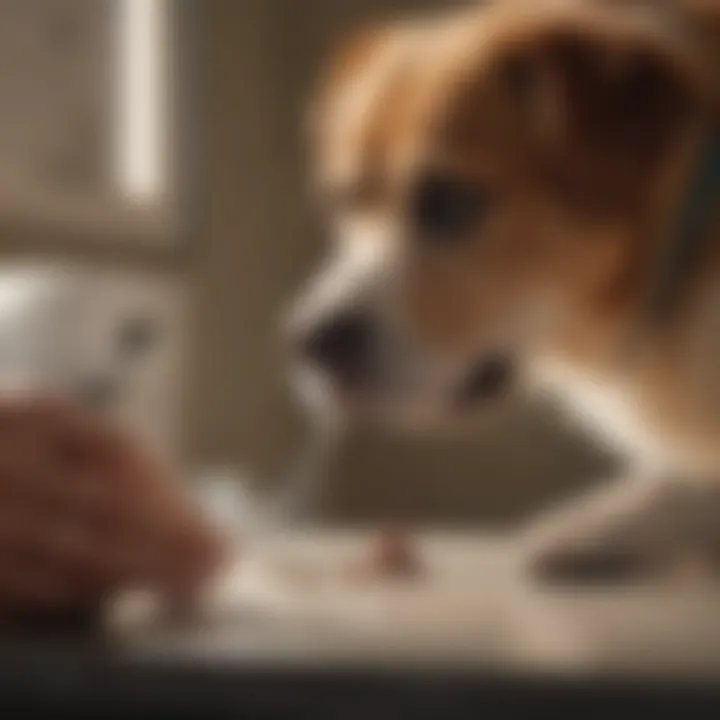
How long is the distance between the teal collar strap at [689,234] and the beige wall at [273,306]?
0.27 feet

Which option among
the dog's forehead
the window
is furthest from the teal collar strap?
the window

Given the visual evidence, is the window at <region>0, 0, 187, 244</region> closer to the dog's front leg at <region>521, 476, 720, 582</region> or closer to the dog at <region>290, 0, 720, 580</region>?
the dog at <region>290, 0, 720, 580</region>

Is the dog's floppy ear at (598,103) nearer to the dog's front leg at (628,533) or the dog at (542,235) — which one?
the dog at (542,235)

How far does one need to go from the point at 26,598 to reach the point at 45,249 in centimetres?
16

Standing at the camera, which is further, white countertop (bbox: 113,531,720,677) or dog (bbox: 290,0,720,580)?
dog (bbox: 290,0,720,580)

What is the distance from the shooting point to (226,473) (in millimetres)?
476

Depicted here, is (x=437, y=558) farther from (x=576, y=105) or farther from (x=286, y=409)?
(x=576, y=105)

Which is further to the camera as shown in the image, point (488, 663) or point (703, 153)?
point (703, 153)

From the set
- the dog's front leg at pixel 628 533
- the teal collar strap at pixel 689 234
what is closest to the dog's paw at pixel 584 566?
the dog's front leg at pixel 628 533

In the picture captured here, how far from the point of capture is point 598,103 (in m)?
0.53

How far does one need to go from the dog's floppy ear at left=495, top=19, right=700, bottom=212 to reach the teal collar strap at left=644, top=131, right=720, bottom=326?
2 centimetres

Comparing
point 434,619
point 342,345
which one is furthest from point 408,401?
point 434,619

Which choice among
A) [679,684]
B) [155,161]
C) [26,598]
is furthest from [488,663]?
→ [155,161]

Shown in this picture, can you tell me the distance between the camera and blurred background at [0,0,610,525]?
48 cm
